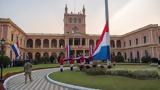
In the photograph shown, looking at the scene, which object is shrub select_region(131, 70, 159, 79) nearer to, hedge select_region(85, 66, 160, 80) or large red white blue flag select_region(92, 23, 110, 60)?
hedge select_region(85, 66, 160, 80)

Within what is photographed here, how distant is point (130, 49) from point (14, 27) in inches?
1329

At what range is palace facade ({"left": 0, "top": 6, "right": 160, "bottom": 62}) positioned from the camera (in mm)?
52281

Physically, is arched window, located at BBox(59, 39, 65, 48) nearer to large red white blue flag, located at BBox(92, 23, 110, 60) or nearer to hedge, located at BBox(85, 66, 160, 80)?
hedge, located at BBox(85, 66, 160, 80)

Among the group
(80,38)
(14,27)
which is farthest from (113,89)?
(80,38)

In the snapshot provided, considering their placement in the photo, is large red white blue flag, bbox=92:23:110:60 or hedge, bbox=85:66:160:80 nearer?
hedge, bbox=85:66:160:80

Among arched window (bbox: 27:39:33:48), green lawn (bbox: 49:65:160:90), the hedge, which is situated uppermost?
arched window (bbox: 27:39:33:48)

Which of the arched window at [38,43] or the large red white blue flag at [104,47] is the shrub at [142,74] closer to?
the large red white blue flag at [104,47]

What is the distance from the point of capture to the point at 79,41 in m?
65.3

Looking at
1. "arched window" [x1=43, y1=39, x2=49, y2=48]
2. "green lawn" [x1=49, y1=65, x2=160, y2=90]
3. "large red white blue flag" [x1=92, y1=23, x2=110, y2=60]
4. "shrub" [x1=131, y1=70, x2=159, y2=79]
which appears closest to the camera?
"green lawn" [x1=49, y1=65, x2=160, y2=90]

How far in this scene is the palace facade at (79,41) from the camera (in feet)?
172

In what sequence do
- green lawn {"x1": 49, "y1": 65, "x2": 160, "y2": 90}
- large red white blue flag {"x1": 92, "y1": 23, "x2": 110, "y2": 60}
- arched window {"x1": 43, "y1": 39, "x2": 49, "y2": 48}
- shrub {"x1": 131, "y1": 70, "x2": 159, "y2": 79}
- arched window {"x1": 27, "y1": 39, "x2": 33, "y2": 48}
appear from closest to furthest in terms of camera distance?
1. green lawn {"x1": 49, "y1": 65, "x2": 160, "y2": 90}
2. shrub {"x1": 131, "y1": 70, "x2": 159, "y2": 79}
3. large red white blue flag {"x1": 92, "y1": 23, "x2": 110, "y2": 60}
4. arched window {"x1": 27, "y1": 39, "x2": 33, "y2": 48}
5. arched window {"x1": 43, "y1": 39, "x2": 49, "y2": 48}

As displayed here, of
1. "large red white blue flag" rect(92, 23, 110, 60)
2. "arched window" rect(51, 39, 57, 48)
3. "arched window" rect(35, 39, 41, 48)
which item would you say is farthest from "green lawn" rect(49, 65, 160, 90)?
"arched window" rect(51, 39, 57, 48)

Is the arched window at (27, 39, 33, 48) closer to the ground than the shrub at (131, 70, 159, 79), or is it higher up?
higher up

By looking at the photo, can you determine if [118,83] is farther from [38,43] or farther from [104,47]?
[38,43]
